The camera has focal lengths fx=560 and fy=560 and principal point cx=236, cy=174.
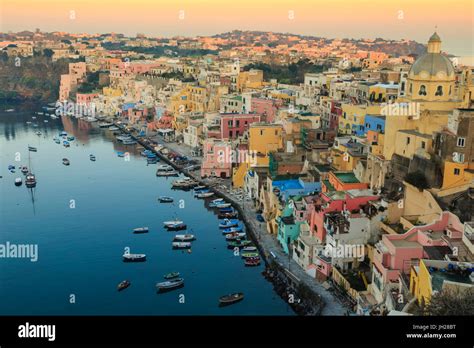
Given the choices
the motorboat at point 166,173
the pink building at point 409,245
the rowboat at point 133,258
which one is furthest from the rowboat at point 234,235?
the motorboat at point 166,173

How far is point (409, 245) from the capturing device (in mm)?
7188

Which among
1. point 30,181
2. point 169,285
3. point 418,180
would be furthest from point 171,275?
point 30,181

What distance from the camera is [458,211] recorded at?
7.87m

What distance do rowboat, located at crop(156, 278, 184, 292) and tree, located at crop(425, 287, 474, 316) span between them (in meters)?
4.98

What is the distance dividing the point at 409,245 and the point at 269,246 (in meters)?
3.75

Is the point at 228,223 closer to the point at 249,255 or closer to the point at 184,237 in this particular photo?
the point at 184,237

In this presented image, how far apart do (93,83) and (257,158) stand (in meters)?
23.1

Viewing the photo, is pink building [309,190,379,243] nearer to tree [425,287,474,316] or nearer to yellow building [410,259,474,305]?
yellow building [410,259,474,305]

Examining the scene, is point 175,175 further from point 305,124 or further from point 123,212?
point 305,124

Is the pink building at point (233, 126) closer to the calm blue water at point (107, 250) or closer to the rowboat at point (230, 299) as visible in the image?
the calm blue water at point (107, 250)

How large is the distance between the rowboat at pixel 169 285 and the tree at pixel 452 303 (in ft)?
16.3
